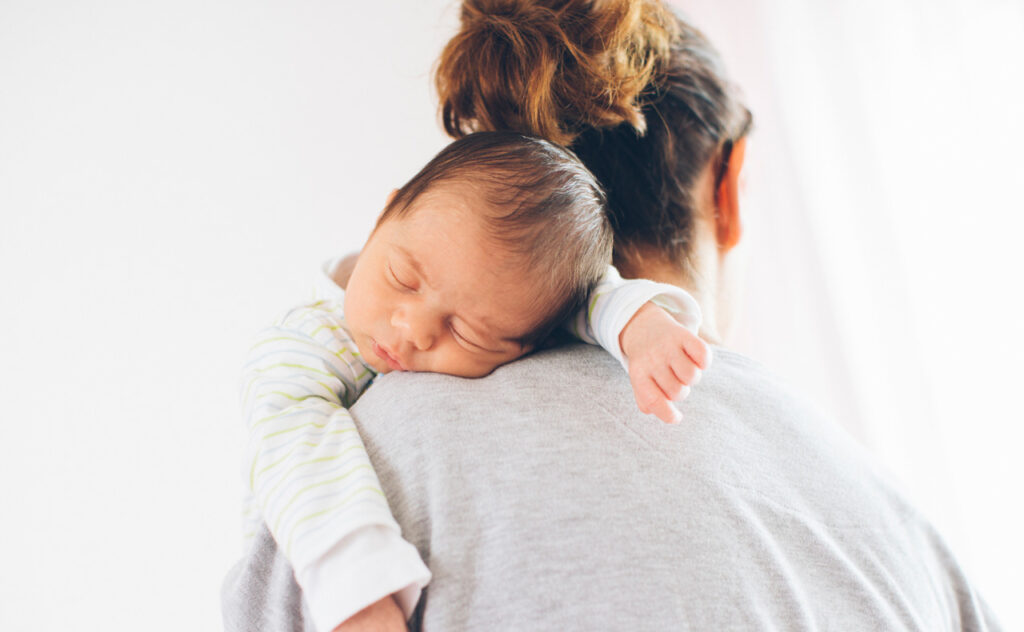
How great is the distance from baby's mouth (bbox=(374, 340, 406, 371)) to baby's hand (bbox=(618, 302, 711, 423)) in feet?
0.85

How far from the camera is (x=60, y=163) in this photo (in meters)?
1.43

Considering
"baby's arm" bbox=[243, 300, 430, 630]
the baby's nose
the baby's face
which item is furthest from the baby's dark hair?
"baby's arm" bbox=[243, 300, 430, 630]

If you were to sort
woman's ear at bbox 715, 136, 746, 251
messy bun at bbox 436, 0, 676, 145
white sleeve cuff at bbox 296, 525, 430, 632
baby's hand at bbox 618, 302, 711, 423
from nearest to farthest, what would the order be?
white sleeve cuff at bbox 296, 525, 430, 632 → baby's hand at bbox 618, 302, 711, 423 → messy bun at bbox 436, 0, 676, 145 → woman's ear at bbox 715, 136, 746, 251

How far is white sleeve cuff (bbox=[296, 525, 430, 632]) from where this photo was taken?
0.57 m

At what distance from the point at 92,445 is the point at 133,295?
313mm

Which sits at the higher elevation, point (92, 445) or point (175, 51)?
point (175, 51)

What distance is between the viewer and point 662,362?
0.70m

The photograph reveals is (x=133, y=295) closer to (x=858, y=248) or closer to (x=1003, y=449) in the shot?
(x=858, y=248)

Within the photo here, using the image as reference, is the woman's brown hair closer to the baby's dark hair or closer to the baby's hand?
the baby's dark hair

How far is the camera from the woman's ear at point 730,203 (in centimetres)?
108

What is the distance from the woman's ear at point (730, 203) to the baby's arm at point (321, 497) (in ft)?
2.15

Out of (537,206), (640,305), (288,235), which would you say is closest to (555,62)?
(537,206)

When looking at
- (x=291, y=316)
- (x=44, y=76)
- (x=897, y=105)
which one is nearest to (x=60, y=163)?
(x=44, y=76)

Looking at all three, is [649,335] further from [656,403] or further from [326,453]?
[326,453]
